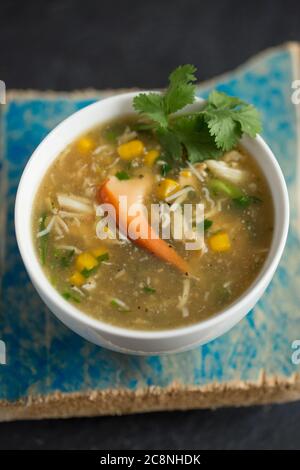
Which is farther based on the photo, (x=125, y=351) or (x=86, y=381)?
(x=86, y=381)

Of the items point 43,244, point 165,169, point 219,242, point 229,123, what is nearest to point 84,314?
point 43,244

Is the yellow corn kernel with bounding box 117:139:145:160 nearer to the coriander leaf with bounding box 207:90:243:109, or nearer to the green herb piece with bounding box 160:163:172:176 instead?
the green herb piece with bounding box 160:163:172:176

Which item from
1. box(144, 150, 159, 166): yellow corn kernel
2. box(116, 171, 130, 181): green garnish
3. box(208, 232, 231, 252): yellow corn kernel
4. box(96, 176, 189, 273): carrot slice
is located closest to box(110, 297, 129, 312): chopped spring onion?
box(96, 176, 189, 273): carrot slice

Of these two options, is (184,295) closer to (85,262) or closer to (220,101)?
(85,262)

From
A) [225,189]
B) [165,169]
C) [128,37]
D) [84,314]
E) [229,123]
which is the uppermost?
[128,37]
